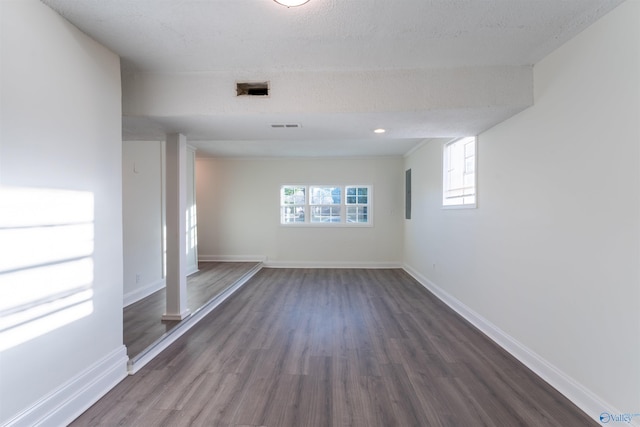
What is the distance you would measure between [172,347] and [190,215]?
3.26 m

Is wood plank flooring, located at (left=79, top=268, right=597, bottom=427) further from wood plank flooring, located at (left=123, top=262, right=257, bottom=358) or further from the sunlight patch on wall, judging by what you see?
the sunlight patch on wall

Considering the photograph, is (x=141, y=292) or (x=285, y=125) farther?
(x=141, y=292)

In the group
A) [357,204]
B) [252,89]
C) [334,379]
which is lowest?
[334,379]

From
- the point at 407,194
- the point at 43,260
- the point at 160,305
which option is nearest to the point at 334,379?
the point at 43,260

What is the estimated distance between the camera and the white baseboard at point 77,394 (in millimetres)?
1546

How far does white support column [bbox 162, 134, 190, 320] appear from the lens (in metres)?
3.04

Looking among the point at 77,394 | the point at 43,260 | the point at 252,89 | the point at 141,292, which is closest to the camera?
the point at 43,260

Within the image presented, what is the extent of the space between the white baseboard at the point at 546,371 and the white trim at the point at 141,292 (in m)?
3.94

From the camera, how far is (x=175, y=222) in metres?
3.04

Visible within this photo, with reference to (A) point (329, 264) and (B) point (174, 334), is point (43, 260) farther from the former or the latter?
(A) point (329, 264)

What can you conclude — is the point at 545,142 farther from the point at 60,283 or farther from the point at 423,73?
the point at 60,283

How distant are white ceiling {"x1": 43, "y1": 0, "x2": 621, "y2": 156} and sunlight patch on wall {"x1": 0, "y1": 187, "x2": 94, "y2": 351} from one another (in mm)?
1065

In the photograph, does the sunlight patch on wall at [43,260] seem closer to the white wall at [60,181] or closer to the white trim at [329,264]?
the white wall at [60,181]

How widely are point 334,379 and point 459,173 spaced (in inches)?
112
